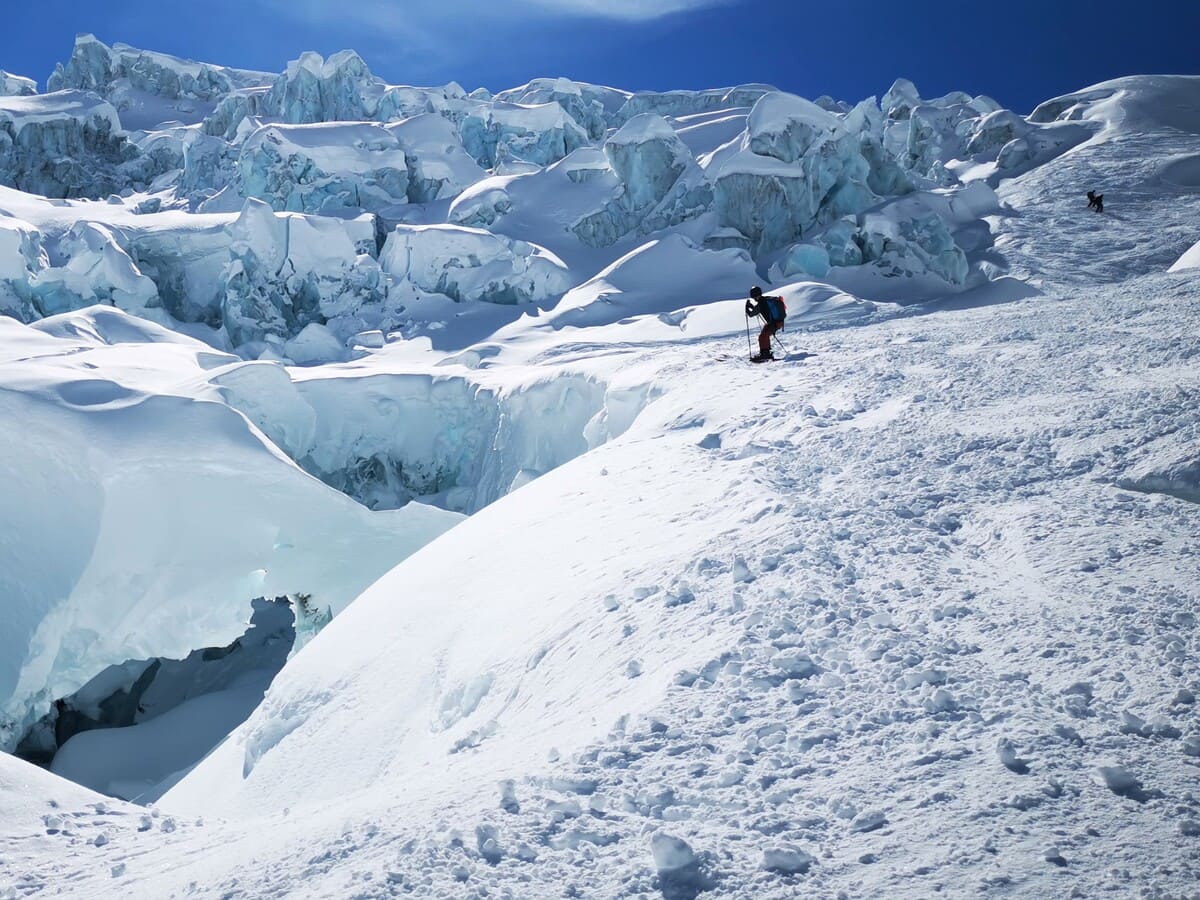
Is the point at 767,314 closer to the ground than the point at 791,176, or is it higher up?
closer to the ground

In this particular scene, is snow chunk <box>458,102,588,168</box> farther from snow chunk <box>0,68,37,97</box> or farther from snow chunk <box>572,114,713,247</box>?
snow chunk <box>0,68,37,97</box>

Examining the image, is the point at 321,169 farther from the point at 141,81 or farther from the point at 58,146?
the point at 141,81

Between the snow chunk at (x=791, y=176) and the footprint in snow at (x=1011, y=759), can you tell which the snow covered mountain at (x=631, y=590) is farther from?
the snow chunk at (x=791, y=176)

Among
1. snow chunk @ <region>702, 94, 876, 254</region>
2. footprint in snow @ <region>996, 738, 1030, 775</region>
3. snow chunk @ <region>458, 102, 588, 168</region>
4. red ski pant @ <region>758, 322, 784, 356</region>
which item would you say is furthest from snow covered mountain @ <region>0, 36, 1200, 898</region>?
snow chunk @ <region>458, 102, 588, 168</region>

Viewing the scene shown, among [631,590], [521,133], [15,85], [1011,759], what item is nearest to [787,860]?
[1011,759]

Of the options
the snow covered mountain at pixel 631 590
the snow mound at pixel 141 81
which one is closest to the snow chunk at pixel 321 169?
the snow covered mountain at pixel 631 590

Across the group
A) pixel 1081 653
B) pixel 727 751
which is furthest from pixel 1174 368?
pixel 727 751

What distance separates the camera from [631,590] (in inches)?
168

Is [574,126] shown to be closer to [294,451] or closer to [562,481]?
[294,451]

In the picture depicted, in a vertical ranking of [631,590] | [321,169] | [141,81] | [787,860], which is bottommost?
[787,860]

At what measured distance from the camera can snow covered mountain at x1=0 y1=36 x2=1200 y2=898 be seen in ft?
8.00

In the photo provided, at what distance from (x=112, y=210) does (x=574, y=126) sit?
23711mm

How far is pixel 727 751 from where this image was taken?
2.75m

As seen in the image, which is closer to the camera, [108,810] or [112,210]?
[108,810]
